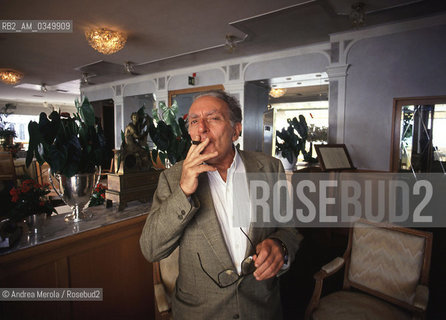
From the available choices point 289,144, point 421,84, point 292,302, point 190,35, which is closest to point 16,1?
point 190,35

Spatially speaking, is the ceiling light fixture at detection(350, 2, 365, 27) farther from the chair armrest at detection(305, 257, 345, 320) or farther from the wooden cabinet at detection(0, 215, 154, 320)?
the wooden cabinet at detection(0, 215, 154, 320)

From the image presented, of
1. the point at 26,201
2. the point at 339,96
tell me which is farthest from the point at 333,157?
the point at 26,201

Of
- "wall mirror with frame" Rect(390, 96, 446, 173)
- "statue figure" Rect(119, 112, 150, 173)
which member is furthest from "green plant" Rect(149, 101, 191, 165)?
"wall mirror with frame" Rect(390, 96, 446, 173)

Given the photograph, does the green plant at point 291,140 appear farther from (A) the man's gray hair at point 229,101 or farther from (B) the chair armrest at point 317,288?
(A) the man's gray hair at point 229,101

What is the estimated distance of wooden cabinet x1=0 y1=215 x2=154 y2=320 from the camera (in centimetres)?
102

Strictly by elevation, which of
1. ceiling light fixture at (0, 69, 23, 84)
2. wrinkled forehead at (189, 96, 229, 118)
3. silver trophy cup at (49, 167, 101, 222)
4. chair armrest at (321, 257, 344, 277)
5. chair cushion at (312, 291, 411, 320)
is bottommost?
chair cushion at (312, 291, 411, 320)

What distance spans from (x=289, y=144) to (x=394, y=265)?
7.88 ft

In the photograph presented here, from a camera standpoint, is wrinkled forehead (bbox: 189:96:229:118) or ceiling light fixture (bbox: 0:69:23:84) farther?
ceiling light fixture (bbox: 0:69:23:84)

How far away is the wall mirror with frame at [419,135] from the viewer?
3.83m

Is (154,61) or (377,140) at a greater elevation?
(154,61)

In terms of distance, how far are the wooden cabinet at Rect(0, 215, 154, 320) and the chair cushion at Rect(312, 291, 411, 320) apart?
1092 millimetres

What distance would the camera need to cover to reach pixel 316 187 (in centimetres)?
411

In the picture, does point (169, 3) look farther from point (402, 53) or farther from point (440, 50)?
point (440, 50)

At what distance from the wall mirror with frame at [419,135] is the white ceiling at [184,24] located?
1.30 metres
